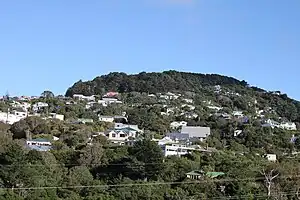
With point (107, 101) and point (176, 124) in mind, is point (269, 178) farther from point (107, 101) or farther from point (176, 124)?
point (107, 101)

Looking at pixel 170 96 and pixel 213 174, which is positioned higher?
pixel 170 96

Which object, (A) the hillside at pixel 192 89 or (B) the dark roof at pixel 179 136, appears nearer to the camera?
(B) the dark roof at pixel 179 136

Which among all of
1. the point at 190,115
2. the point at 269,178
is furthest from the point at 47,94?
the point at 269,178

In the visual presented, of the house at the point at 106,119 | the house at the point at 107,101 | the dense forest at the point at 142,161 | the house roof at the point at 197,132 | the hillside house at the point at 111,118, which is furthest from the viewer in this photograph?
the house at the point at 107,101

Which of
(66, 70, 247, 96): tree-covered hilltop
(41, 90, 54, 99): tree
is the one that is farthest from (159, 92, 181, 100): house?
(41, 90, 54, 99): tree

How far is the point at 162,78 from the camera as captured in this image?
63.5 m

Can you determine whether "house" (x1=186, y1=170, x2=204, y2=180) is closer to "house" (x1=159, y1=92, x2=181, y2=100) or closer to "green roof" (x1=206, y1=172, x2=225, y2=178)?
"green roof" (x1=206, y1=172, x2=225, y2=178)

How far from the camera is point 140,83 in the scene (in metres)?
61.4

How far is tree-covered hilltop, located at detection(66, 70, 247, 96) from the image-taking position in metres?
60.4

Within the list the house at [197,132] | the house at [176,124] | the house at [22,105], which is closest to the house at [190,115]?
the house at [176,124]

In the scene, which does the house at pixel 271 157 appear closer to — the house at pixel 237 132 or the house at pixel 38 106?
the house at pixel 237 132

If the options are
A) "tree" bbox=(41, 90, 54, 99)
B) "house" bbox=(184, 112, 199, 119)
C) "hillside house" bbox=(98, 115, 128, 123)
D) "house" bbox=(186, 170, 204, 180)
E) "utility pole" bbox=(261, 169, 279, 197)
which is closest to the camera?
"utility pole" bbox=(261, 169, 279, 197)

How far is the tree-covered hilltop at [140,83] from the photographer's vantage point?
60.4 metres

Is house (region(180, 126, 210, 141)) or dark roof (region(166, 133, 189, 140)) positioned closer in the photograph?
dark roof (region(166, 133, 189, 140))
